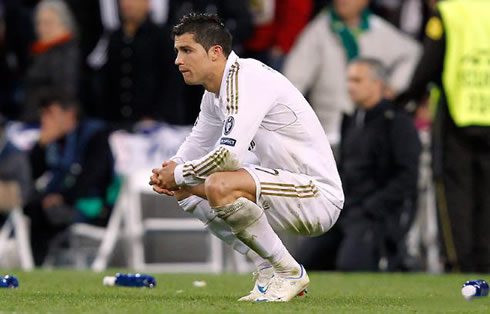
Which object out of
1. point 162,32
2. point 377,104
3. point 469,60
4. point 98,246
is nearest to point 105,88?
point 162,32

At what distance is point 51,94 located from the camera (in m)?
13.5

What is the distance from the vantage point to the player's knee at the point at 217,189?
724cm

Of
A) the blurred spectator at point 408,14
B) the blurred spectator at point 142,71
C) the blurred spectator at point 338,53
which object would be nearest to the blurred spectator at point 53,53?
the blurred spectator at point 142,71

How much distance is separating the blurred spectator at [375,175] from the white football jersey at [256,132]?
4.16 metres

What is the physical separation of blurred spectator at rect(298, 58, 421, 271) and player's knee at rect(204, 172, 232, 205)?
4833mm

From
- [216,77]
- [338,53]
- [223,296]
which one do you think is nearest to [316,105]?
[338,53]

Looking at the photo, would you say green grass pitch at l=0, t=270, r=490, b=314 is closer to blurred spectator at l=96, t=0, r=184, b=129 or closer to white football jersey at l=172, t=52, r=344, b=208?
white football jersey at l=172, t=52, r=344, b=208

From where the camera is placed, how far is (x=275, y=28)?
583 inches

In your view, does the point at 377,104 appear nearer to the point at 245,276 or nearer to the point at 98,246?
the point at 245,276

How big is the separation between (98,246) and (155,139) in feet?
4.01

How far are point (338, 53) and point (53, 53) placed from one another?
3.00 m

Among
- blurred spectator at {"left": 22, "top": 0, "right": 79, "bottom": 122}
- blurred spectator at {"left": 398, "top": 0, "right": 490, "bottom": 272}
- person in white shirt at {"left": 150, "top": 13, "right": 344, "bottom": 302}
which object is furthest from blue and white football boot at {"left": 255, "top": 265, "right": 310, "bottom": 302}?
blurred spectator at {"left": 22, "top": 0, "right": 79, "bottom": 122}

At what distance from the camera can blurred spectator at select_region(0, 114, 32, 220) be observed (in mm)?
12945

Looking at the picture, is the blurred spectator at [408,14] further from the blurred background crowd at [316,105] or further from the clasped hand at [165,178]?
the clasped hand at [165,178]
